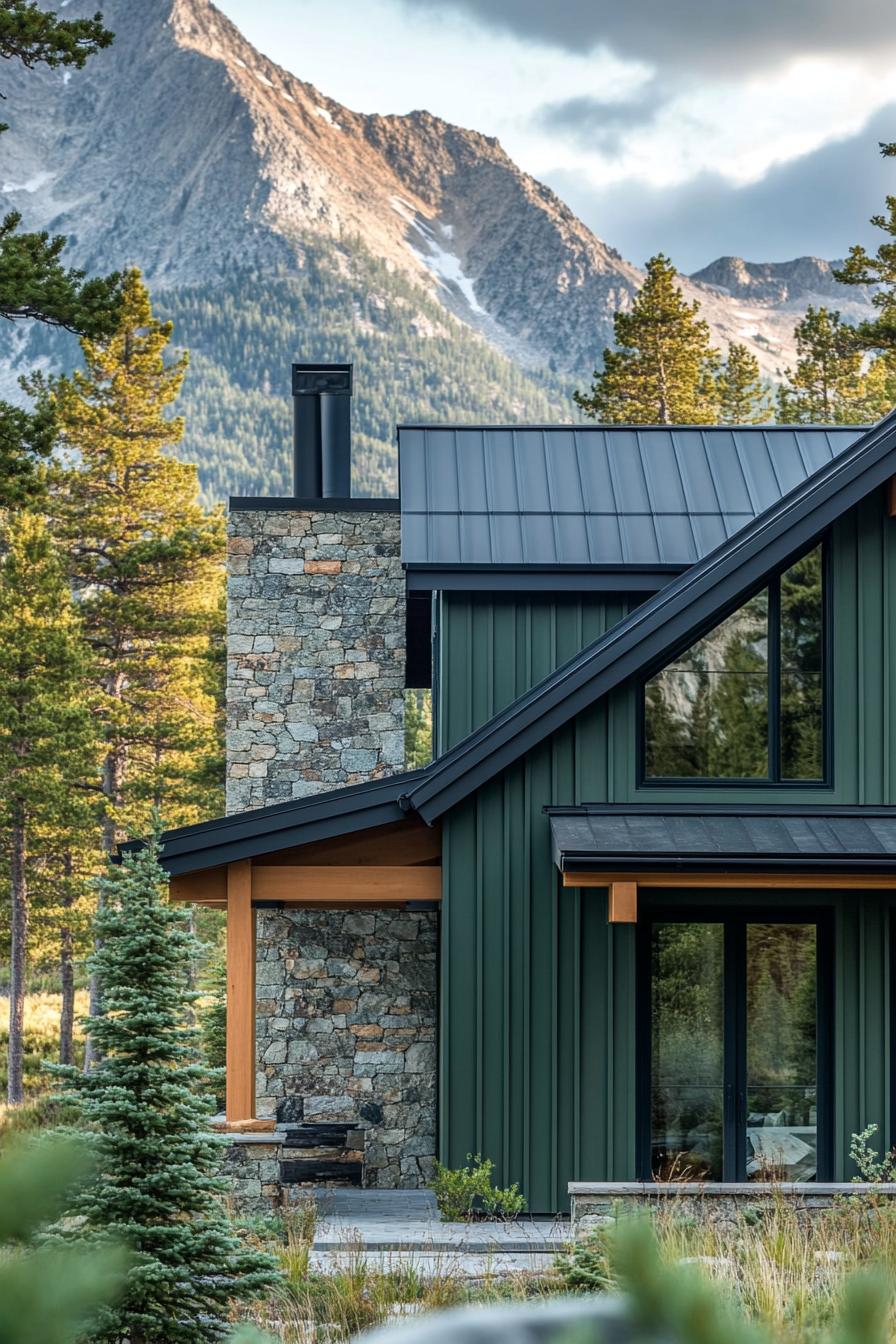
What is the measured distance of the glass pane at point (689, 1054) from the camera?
10.5 meters

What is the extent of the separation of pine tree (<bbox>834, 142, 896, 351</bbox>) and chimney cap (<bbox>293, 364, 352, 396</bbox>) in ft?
48.2

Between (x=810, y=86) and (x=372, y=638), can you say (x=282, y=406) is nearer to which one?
(x=810, y=86)

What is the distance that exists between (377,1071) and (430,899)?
97.9 inches

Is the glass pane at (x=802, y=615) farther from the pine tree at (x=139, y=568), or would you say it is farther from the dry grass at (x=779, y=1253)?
the pine tree at (x=139, y=568)

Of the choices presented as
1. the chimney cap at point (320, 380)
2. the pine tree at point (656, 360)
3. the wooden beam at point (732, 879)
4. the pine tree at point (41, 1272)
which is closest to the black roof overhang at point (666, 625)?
the wooden beam at point (732, 879)

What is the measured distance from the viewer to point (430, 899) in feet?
35.8

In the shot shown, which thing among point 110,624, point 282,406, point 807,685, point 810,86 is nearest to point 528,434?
point 807,685

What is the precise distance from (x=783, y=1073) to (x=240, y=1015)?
3977mm

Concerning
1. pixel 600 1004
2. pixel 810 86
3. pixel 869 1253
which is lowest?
pixel 869 1253

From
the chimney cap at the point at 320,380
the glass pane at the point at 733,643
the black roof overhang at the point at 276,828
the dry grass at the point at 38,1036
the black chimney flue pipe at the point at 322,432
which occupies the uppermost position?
the chimney cap at the point at 320,380

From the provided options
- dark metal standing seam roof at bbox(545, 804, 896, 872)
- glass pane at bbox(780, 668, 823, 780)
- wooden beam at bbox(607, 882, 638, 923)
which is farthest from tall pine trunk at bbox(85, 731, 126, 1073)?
wooden beam at bbox(607, 882, 638, 923)

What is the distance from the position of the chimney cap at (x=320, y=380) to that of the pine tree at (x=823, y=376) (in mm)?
22274

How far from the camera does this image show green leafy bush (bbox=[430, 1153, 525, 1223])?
10062 mm

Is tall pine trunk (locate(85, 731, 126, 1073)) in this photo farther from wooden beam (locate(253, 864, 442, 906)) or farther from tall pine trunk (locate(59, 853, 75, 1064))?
wooden beam (locate(253, 864, 442, 906))
